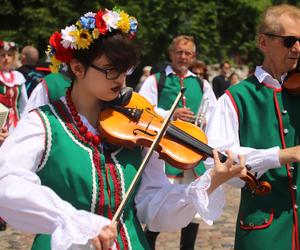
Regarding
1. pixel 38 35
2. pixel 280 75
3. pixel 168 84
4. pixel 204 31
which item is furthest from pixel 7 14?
pixel 280 75

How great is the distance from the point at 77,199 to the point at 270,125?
109 centimetres

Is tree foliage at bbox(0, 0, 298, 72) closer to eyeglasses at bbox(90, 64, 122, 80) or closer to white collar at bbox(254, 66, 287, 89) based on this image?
white collar at bbox(254, 66, 287, 89)

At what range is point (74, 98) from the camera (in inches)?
92.8

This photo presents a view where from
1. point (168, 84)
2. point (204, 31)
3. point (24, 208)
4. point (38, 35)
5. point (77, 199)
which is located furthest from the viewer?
point (204, 31)

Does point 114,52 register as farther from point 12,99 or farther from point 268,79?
point 12,99

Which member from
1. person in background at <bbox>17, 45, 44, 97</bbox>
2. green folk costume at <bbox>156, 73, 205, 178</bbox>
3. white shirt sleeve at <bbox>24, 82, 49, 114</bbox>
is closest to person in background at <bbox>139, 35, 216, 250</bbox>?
green folk costume at <bbox>156, 73, 205, 178</bbox>

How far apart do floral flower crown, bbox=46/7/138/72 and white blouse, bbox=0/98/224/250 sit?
6.5 inches

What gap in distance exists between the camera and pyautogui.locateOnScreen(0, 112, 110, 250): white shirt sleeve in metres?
1.87

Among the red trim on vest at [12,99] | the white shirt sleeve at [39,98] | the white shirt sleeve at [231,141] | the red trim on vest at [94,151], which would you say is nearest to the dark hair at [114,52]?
the red trim on vest at [94,151]

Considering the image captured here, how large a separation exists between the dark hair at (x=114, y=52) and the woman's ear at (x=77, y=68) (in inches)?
0.5

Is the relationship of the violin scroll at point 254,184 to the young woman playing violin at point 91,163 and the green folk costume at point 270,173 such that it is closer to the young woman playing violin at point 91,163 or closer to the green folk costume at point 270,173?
the young woman playing violin at point 91,163

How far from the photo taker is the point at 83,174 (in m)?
2.17

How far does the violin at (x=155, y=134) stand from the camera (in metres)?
2.30

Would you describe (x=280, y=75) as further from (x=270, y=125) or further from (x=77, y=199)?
(x=77, y=199)
